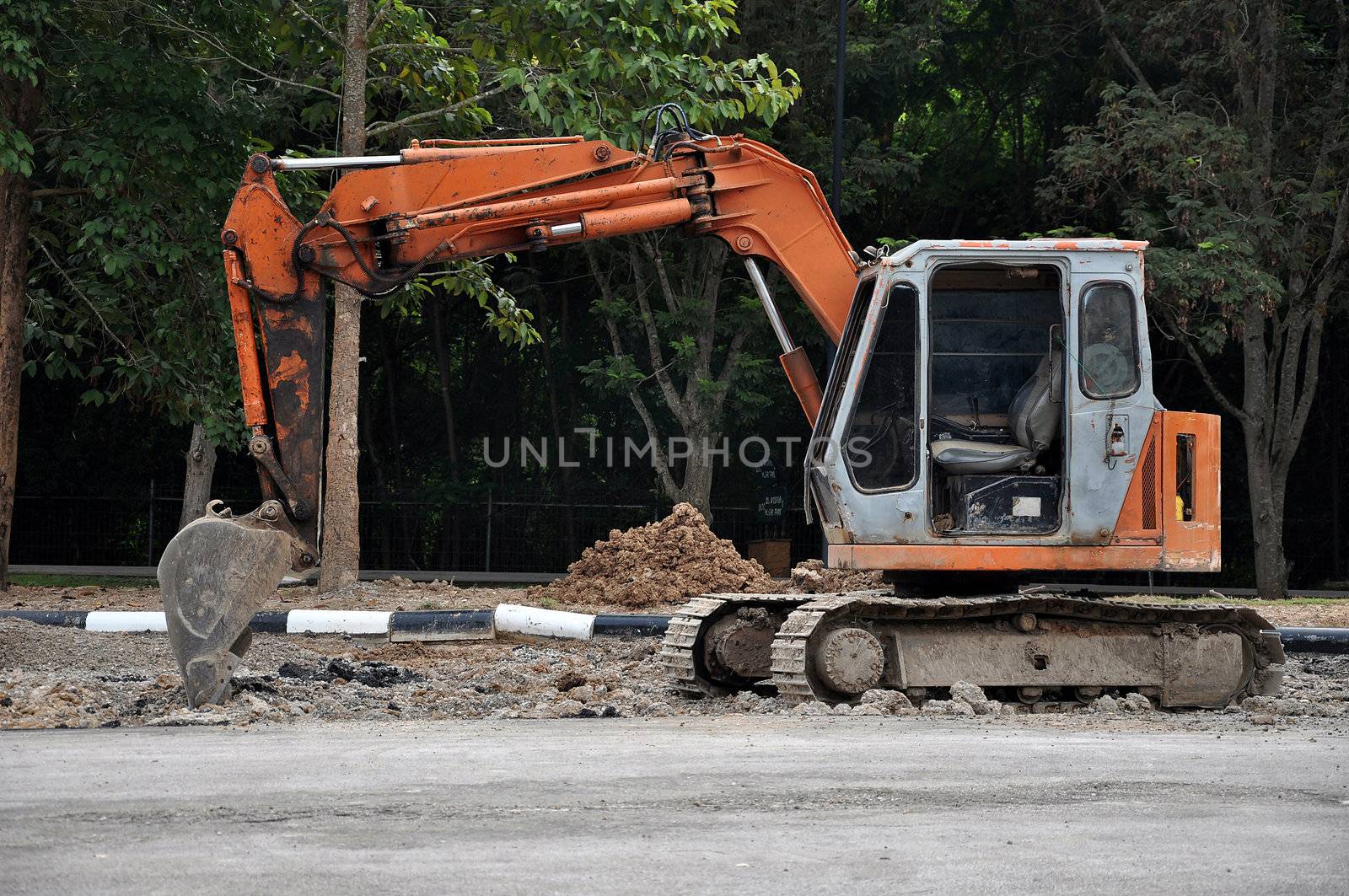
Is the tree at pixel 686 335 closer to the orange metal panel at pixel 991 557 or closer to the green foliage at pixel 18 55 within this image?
the green foliage at pixel 18 55

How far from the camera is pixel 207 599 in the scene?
8.27 metres

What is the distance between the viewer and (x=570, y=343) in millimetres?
27922

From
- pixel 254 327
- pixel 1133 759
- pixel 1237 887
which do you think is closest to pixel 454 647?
pixel 254 327

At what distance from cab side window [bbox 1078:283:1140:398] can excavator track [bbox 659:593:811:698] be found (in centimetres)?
218

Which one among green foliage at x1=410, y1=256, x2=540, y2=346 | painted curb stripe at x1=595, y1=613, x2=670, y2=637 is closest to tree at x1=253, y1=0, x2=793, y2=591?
green foliage at x1=410, y1=256, x2=540, y2=346

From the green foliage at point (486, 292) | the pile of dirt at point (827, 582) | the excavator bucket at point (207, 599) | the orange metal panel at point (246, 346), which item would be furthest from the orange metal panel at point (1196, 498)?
the green foliage at point (486, 292)

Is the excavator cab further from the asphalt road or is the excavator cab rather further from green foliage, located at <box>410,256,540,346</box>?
green foliage, located at <box>410,256,540,346</box>

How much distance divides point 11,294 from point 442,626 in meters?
6.87

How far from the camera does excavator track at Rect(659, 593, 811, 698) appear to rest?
9578 millimetres

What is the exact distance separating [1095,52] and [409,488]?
13302mm

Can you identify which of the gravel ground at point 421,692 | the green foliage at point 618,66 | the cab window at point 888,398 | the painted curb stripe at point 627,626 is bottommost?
the gravel ground at point 421,692

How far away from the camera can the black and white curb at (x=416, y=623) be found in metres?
12.1

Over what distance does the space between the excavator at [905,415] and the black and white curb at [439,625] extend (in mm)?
2962

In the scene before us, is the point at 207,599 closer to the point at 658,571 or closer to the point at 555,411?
the point at 658,571
